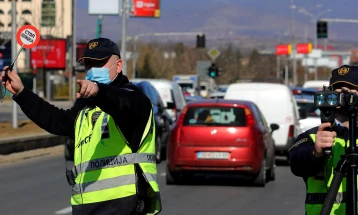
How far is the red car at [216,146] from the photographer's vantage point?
16984mm

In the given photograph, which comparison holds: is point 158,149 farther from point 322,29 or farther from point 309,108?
point 322,29

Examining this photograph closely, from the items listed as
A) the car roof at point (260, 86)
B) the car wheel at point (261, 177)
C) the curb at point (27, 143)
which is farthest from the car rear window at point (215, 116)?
the curb at point (27, 143)

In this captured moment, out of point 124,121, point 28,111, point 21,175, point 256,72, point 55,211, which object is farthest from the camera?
point 256,72

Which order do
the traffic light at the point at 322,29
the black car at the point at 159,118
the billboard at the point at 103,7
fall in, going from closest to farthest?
the black car at the point at 159,118 → the traffic light at the point at 322,29 → the billboard at the point at 103,7

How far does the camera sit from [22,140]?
24047 millimetres

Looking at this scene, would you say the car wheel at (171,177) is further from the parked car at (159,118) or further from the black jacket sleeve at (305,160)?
the black jacket sleeve at (305,160)

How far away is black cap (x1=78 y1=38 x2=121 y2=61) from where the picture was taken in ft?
18.9

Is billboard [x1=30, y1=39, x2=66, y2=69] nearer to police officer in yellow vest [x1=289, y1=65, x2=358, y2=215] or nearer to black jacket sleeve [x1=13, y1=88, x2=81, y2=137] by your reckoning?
black jacket sleeve [x1=13, y1=88, x2=81, y2=137]

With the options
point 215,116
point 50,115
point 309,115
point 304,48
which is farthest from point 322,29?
point 304,48

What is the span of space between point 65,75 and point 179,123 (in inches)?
3379

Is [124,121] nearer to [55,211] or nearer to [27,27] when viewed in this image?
[27,27]

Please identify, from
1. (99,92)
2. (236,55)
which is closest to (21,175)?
(99,92)

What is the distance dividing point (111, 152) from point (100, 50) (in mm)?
581

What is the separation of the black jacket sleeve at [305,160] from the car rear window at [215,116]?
11735 mm
